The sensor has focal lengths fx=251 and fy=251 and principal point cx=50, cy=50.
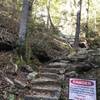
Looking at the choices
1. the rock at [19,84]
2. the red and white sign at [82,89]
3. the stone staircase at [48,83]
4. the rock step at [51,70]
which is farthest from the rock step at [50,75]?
the red and white sign at [82,89]

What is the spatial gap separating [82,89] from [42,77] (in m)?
2.88

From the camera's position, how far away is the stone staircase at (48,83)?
20.3 feet

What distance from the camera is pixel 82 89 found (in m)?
4.82

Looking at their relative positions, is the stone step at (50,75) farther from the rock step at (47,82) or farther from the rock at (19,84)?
the rock at (19,84)

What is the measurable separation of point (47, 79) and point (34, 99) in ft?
4.35

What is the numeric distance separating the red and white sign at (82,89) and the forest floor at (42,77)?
0.86 meters

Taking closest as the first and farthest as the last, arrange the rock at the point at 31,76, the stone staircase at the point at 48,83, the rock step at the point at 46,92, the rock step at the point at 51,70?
1. the stone staircase at the point at 48,83
2. the rock step at the point at 46,92
3. the rock at the point at 31,76
4. the rock step at the point at 51,70

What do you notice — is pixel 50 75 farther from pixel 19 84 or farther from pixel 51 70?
pixel 19 84

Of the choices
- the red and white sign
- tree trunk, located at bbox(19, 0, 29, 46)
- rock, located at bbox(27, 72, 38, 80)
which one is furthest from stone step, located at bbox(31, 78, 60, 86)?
the red and white sign

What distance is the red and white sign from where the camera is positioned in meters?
4.75

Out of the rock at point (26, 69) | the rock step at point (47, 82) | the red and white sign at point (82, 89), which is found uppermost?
the red and white sign at point (82, 89)

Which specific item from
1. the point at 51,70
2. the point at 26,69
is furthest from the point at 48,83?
the point at 51,70

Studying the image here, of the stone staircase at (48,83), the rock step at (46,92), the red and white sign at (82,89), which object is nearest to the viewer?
the red and white sign at (82,89)

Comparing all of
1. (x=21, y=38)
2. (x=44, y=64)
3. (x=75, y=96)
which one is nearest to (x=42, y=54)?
(x=44, y=64)
